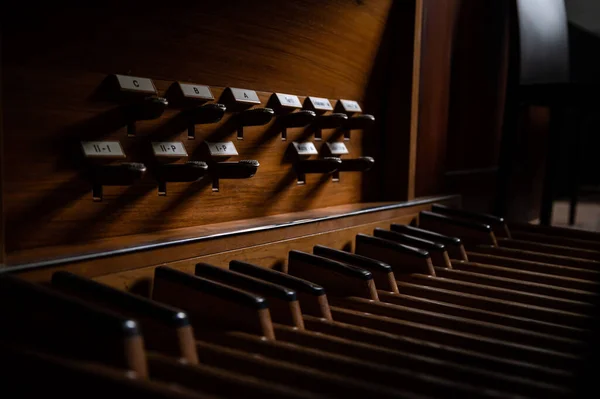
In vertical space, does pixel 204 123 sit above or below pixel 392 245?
above

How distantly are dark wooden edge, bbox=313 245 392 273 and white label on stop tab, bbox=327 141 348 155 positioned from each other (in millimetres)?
271

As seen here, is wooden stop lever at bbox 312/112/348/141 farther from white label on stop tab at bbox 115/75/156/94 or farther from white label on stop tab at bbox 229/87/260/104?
white label on stop tab at bbox 115/75/156/94

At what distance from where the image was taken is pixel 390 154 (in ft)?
4.69

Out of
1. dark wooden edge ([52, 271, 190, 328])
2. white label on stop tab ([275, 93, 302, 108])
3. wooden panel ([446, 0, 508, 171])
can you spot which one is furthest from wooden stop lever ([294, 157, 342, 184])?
wooden panel ([446, 0, 508, 171])

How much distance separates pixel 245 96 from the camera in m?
1.00

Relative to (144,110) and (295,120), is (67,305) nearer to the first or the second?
(144,110)

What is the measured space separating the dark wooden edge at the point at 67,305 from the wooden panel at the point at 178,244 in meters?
0.04

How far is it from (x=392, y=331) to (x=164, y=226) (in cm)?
38

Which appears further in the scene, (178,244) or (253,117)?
(253,117)

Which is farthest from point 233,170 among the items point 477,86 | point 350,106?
point 477,86

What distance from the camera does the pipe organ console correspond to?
1.86ft

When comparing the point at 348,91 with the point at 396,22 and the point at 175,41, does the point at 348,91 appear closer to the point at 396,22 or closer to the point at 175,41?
the point at 396,22

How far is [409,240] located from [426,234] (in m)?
0.09

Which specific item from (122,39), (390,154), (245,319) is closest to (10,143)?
(122,39)
